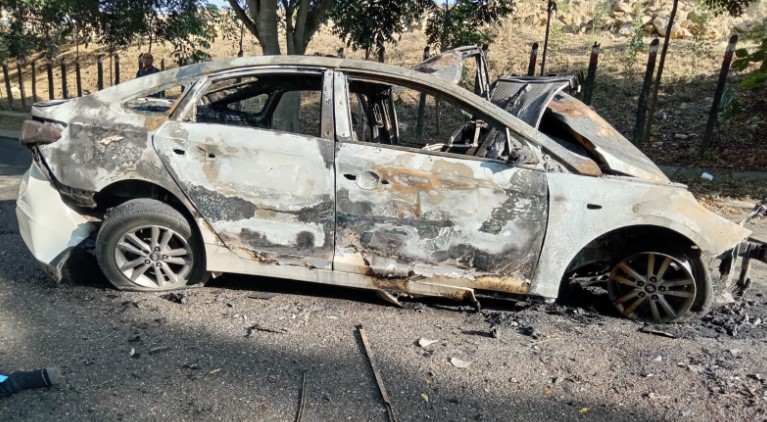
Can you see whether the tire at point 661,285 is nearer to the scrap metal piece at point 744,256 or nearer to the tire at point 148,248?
the scrap metal piece at point 744,256

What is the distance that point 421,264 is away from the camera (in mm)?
4109

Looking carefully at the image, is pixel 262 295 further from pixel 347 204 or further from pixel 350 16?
pixel 350 16

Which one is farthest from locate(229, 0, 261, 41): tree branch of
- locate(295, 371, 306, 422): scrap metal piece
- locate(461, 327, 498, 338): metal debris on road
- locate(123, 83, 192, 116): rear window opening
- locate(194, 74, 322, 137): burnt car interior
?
locate(295, 371, 306, 422): scrap metal piece

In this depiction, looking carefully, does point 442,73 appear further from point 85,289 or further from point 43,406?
point 43,406

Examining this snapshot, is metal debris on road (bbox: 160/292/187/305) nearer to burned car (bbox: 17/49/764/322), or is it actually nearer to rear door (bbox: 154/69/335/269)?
burned car (bbox: 17/49/764/322)

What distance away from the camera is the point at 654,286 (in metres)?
4.23

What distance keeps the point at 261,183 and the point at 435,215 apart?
1.17 metres

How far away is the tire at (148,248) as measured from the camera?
411 centimetres

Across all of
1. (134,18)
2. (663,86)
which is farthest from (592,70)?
(134,18)

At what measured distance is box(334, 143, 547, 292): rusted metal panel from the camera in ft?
13.1

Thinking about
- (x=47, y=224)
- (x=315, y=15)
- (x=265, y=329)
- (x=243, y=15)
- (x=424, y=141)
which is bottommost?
(x=265, y=329)

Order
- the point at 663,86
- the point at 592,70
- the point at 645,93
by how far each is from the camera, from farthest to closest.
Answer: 1. the point at 663,86
2. the point at 592,70
3. the point at 645,93

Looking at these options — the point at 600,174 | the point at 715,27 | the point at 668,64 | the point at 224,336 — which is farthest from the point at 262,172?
the point at 715,27

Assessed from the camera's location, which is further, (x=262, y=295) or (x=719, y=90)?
(x=719, y=90)
